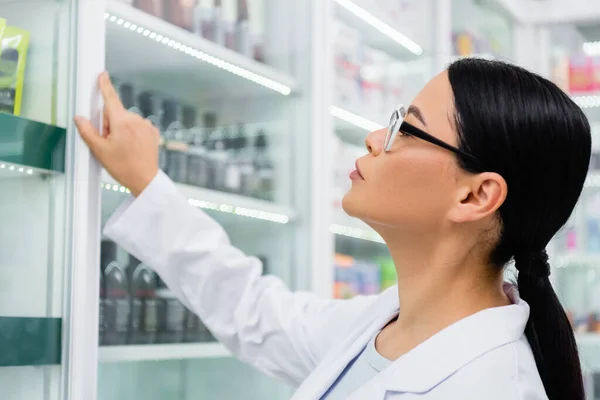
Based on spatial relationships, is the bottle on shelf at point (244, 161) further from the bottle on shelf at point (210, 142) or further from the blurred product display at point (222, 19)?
the blurred product display at point (222, 19)

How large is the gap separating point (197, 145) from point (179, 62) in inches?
9.5

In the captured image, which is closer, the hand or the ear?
the ear

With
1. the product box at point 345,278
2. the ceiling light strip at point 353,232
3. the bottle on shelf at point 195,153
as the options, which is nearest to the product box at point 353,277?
the product box at point 345,278

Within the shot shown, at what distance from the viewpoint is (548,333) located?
1.59m

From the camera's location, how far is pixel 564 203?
155 centimetres

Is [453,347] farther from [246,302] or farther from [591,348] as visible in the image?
[591,348]

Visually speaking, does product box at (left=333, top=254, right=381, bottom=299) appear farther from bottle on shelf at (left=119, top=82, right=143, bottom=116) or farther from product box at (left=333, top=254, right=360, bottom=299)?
bottle on shelf at (left=119, top=82, right=143, bottom=116)

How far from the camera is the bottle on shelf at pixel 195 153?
2.45 metres

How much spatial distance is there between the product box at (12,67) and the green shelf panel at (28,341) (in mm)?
407

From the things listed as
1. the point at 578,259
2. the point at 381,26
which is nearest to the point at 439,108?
the point at 381,26

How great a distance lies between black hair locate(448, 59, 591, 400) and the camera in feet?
4.86

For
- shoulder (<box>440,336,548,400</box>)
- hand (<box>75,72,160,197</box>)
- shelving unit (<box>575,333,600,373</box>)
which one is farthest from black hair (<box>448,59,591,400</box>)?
shelving unit (<box>575,333,600,373</box>)

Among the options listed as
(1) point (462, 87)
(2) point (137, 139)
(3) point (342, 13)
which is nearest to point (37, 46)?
(2) point (137, 139)

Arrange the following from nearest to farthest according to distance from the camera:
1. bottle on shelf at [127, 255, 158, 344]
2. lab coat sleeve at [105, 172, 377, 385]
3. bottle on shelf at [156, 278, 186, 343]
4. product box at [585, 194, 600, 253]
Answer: lab coat sleeve at [105, 172, 377, 385] → bottle on shelf at [127, 255, 158, 344] → bottle on shelf at [156, 278, 186, 343] → product box at [585, 194, 600, 253]
